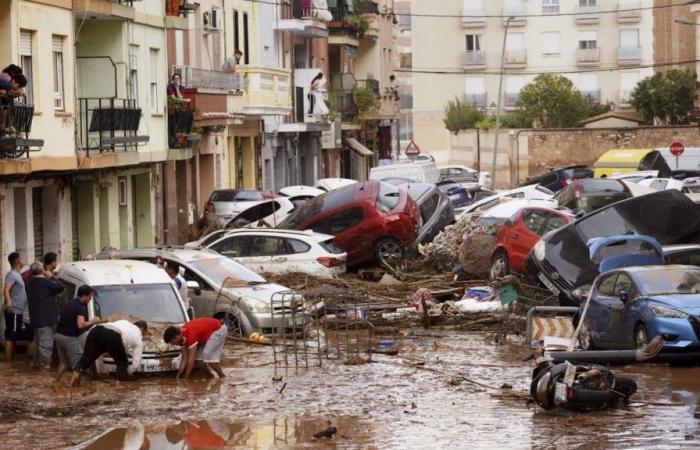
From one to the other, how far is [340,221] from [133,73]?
18.8 feet

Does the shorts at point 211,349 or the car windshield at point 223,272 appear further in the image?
the car windshield at point 223,272

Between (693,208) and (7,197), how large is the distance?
12158 mm

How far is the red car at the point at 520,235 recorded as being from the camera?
95.9 ft

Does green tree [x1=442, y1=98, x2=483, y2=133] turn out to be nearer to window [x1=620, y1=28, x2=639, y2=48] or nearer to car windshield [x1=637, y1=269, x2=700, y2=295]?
window [x1=620, y1=28, x2=639, y2=48]

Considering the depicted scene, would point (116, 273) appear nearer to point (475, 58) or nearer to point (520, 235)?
point (520, 235)

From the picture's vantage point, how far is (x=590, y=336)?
22.0 metres

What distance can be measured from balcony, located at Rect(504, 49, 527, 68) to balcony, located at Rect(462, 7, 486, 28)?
2.77 meters

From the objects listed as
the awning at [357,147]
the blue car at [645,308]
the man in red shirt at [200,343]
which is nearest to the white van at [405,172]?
the awning at [357,147]

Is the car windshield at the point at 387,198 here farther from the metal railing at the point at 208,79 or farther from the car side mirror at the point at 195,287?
the car side mirror at the point at 195,287

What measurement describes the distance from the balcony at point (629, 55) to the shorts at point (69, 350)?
3295 inches

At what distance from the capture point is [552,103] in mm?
93250

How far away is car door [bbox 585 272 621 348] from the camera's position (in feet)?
70.4

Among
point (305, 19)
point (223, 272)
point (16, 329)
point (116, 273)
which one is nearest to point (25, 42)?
point (223, 272)

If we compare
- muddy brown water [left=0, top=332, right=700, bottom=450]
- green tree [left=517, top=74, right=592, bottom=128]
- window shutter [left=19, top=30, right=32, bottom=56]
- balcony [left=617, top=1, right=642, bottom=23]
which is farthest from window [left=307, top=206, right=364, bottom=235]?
balcony [left=617, top=1, right=642, bottom=23]
